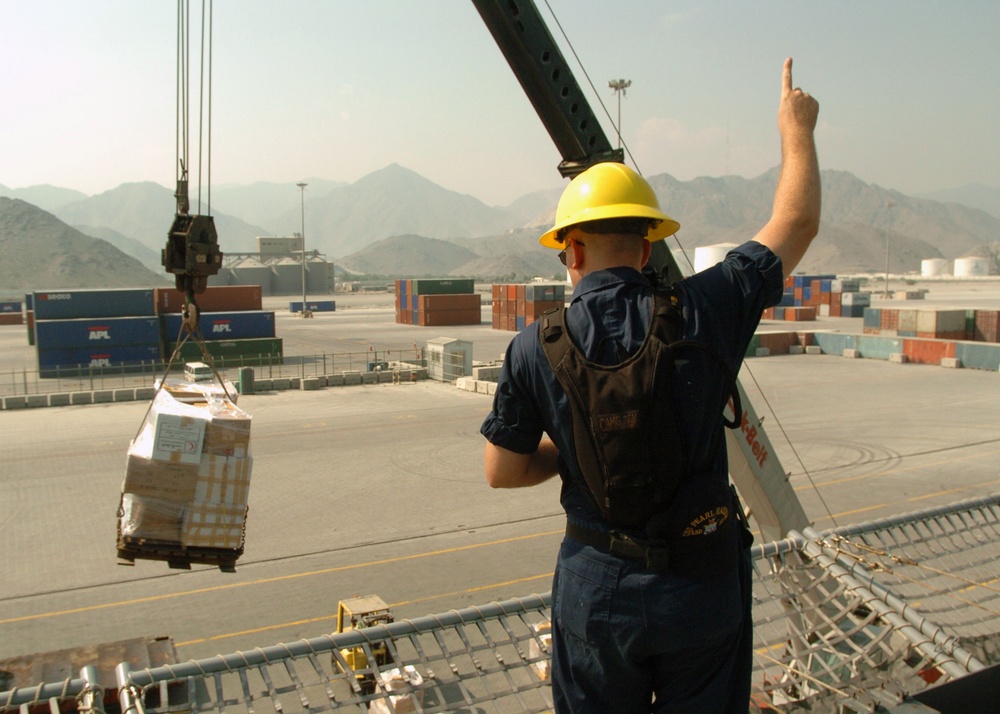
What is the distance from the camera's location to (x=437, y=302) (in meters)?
64.6

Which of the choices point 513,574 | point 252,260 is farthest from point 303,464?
point 252,260

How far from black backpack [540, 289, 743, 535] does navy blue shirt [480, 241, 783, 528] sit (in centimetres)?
4

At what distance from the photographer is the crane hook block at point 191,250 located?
224 inches

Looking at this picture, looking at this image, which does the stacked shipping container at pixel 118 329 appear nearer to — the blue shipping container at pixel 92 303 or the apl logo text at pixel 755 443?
the blue shipping container at pixel 92 303

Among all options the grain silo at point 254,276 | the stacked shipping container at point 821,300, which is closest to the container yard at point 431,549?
the stacked shipping container at point 821,300

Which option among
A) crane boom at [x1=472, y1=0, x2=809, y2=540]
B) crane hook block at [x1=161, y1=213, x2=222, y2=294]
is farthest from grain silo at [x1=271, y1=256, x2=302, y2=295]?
crane boom at [x1=472, y1=0, x2=809, y2=540]

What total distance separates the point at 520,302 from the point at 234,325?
67.6 feet

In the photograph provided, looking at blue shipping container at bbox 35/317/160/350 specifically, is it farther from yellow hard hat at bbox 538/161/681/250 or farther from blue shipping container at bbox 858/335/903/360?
yellow hard hat at bbox 538/161/681/250

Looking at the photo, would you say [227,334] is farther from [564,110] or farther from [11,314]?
[11,314]

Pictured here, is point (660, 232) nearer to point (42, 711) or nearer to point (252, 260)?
point (42, 711)

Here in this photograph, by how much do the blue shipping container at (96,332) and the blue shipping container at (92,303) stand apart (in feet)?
2.33

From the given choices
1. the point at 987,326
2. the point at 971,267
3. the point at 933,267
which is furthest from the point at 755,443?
the point at 933,267

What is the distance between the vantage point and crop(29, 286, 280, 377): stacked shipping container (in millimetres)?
37500

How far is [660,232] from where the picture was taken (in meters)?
2.79
